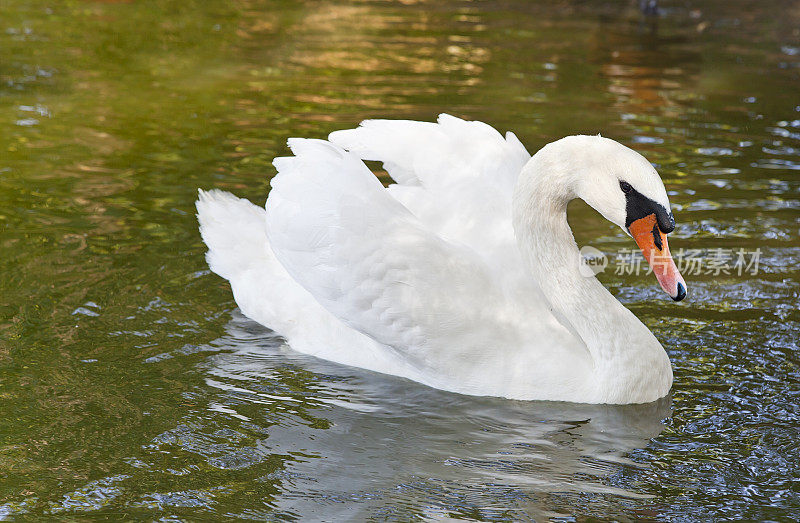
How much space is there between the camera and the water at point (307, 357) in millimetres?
4715

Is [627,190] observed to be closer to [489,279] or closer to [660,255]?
[660,255]

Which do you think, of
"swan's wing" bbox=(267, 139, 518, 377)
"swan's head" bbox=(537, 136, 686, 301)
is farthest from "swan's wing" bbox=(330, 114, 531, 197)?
"swan's head" bbox=(537, 136, 686, 301)

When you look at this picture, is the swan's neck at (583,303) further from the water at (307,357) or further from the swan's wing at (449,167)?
the swan's wing at (449,167)

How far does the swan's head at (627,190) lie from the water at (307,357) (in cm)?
83

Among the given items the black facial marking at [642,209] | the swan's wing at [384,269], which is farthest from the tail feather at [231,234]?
the black facial marking at [642,209]

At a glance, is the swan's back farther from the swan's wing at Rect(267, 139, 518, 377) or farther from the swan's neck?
the swan's neck

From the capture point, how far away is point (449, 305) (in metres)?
5.31

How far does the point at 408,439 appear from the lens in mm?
5199

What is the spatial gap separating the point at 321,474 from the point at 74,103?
23.7 feet

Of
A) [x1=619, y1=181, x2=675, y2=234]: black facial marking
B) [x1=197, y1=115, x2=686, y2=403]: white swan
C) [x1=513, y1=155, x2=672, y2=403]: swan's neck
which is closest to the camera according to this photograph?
[x1=619, y1=181, x2=675, y2=234]: black facial marking

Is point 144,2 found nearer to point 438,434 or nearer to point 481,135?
point 481,135

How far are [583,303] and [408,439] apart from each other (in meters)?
1.06

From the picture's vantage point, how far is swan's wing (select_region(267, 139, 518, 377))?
532 centimetres

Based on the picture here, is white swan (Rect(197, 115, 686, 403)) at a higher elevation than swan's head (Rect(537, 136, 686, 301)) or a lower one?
lower
